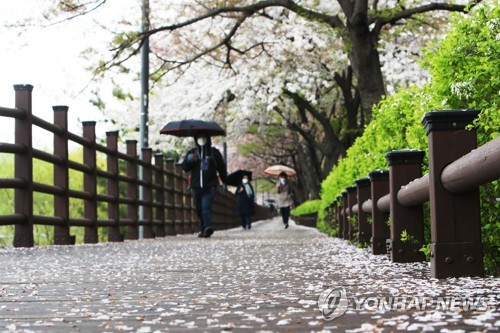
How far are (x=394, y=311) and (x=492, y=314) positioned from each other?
37 cm

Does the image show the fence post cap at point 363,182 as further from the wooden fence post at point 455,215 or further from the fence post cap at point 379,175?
the wooden fence post at point 455,215

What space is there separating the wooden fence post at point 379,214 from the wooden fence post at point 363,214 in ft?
3.77

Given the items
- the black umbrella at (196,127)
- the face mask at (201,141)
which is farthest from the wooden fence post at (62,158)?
the black umbrella at (196,127)

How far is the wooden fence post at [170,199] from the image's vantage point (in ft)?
56.3

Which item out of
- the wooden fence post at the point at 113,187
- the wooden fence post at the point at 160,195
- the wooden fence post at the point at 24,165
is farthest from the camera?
the wooden fence post at the point at 160,195

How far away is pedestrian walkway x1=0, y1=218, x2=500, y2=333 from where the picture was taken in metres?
2.74

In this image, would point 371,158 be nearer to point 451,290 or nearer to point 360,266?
point 360,266

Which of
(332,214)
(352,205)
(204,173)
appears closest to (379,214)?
(352,205)

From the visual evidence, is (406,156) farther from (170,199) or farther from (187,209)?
(187,209)

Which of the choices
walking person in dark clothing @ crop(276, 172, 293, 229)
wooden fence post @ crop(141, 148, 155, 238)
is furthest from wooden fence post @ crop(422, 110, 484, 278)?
walking person in dark clothing @ crop(276, 172, 293, 229)

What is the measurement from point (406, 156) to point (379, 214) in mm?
1436

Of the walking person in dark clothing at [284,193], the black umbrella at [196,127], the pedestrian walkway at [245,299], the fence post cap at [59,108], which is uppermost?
the black umbrella at [196,127]

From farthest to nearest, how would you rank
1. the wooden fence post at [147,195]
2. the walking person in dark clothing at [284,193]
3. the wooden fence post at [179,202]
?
the walking person in dark clothing at [284,193] < the wooden fence post at [179,202] < the wooden fence post at [147,195]

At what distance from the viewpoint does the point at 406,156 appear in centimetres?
546
